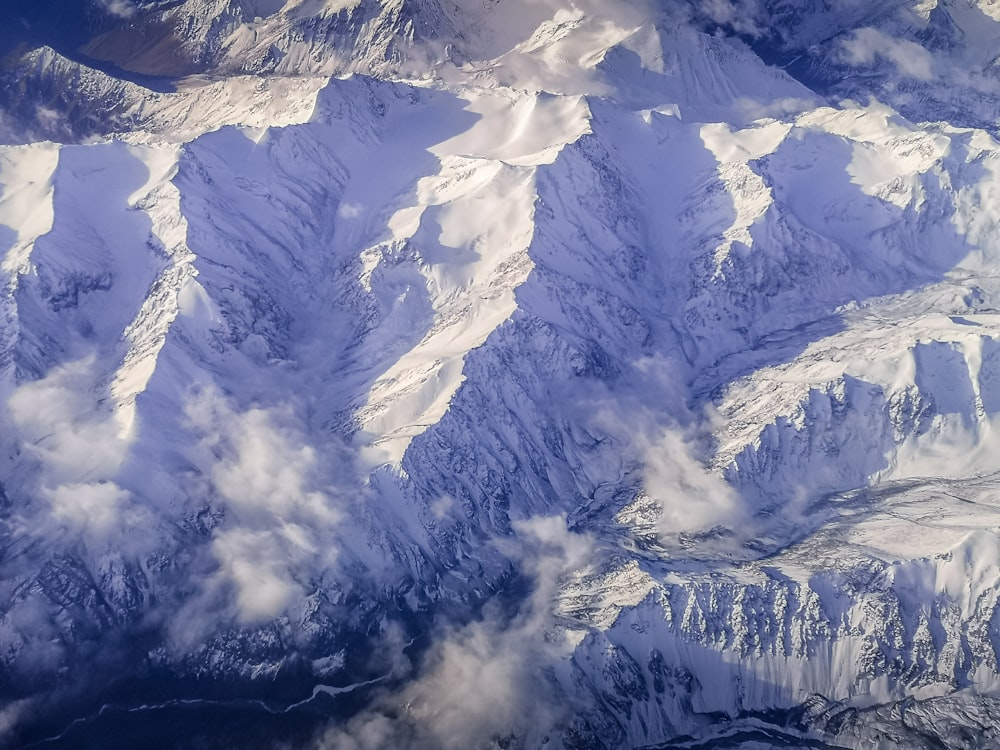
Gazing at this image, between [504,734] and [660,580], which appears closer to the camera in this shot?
[504,734]

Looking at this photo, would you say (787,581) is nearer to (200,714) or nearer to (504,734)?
(504,734)

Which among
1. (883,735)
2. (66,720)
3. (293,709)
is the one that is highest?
(66,720)

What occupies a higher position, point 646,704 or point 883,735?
point 646,704

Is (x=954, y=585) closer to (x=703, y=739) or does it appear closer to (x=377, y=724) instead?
(x=703, y=739)

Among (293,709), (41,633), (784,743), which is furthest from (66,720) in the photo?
(784,743)

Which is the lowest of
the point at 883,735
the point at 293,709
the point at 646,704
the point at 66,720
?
the point at 883,735

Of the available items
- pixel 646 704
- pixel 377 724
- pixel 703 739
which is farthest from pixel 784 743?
pixel 377 724

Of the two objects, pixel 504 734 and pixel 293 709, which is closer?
pixel 504 734

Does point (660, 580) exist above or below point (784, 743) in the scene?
above

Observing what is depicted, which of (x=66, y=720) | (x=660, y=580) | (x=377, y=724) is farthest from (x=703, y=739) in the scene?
(x=66, y=720)
